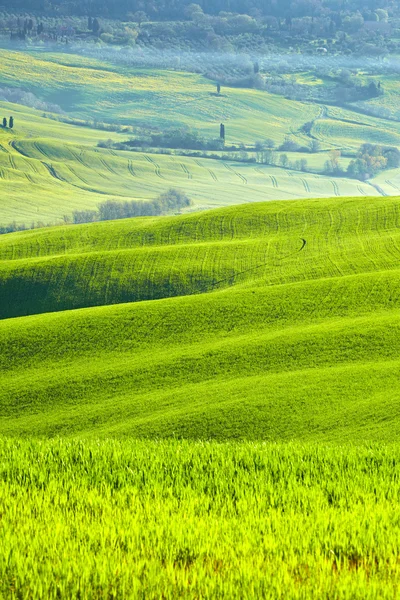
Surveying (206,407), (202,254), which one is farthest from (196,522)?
(202,254)

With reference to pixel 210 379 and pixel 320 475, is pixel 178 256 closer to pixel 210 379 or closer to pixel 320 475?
pixel 210 379

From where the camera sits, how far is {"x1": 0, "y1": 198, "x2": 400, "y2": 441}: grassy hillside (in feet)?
99.9

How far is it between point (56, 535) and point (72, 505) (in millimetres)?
1247

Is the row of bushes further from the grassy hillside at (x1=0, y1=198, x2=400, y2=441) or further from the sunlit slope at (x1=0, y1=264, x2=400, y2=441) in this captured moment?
the sunlit slope at (x1=0, y1=264, x2=400, y2=441)

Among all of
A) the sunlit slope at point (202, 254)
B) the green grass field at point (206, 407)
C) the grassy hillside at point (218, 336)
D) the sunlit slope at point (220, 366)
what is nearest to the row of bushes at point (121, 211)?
the green grass field at point (206, 407)

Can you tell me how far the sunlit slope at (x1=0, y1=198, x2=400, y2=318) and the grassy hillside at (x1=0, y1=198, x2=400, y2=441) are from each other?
17 centimetres

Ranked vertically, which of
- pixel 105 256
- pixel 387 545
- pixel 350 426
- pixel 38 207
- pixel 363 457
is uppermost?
pixel 387 545

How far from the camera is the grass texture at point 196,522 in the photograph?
6.61 m

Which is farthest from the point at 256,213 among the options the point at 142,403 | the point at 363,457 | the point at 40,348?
the point at 363,457

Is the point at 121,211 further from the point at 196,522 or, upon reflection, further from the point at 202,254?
the point at 196,522

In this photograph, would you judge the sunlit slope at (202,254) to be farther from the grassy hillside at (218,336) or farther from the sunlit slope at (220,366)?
the sunlit slope at (220,366)

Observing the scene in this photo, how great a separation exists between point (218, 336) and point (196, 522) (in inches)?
1285

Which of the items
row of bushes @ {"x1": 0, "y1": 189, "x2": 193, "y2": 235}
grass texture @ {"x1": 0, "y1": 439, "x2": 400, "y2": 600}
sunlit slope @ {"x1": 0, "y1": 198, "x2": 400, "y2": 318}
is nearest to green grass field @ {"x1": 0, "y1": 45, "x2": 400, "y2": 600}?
grass texture @ {"x1": 0, "y1": 439, "x2": 400, "y2": 600}

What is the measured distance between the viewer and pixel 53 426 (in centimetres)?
3219
